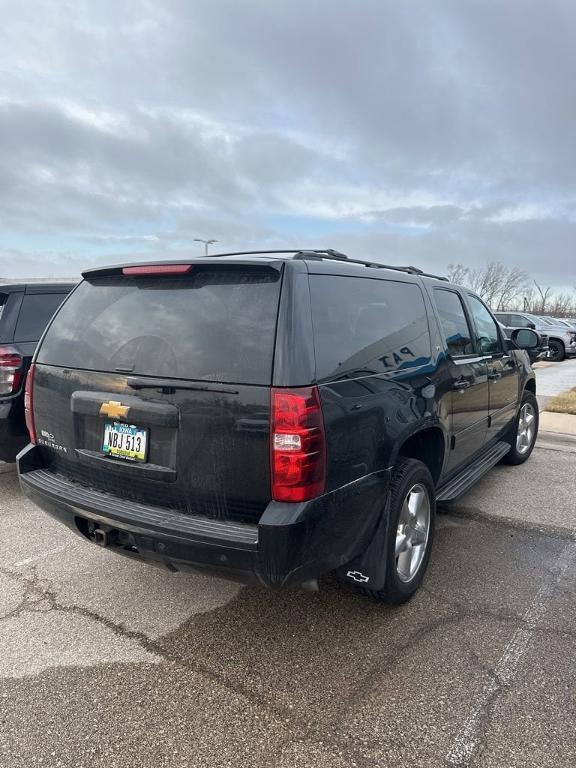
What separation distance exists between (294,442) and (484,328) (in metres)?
3.07

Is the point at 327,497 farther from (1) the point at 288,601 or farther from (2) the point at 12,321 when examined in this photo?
(2) the point at 12,321

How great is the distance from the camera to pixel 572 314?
7531 centimetres

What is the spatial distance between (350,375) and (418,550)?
1325 millimetres

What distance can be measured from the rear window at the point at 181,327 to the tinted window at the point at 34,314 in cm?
191

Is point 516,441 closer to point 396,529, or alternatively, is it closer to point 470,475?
point 470,475

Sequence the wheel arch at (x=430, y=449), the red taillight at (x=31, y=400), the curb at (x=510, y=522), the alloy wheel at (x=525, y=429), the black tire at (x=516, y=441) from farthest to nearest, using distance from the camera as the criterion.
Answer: the alloy wheel at (x=525, y=429) < the black tire at (x=516, y=441) < the curb at (x=510, y=522) < the wheel arch at (x=430, y=449) < the red taillight at (x=31, y=400)

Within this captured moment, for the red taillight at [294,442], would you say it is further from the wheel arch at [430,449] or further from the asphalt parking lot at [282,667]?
the wheel arch at [430,449]

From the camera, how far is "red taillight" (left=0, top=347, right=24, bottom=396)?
14.9 ft

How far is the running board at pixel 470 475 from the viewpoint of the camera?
3750 mm

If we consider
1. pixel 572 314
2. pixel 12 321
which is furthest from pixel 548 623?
pixel 572 314

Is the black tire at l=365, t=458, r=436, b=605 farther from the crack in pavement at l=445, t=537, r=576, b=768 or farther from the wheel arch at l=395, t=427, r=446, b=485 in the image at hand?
the crack in pavement at l=445, t=537, r=576, b=768

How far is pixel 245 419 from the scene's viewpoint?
7.54ft

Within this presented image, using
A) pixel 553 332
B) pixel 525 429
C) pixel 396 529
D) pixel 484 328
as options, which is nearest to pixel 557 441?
pixel 525 429

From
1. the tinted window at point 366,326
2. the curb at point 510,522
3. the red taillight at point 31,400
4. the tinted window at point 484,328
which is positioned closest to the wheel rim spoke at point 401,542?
the tinted window at point 366,326
